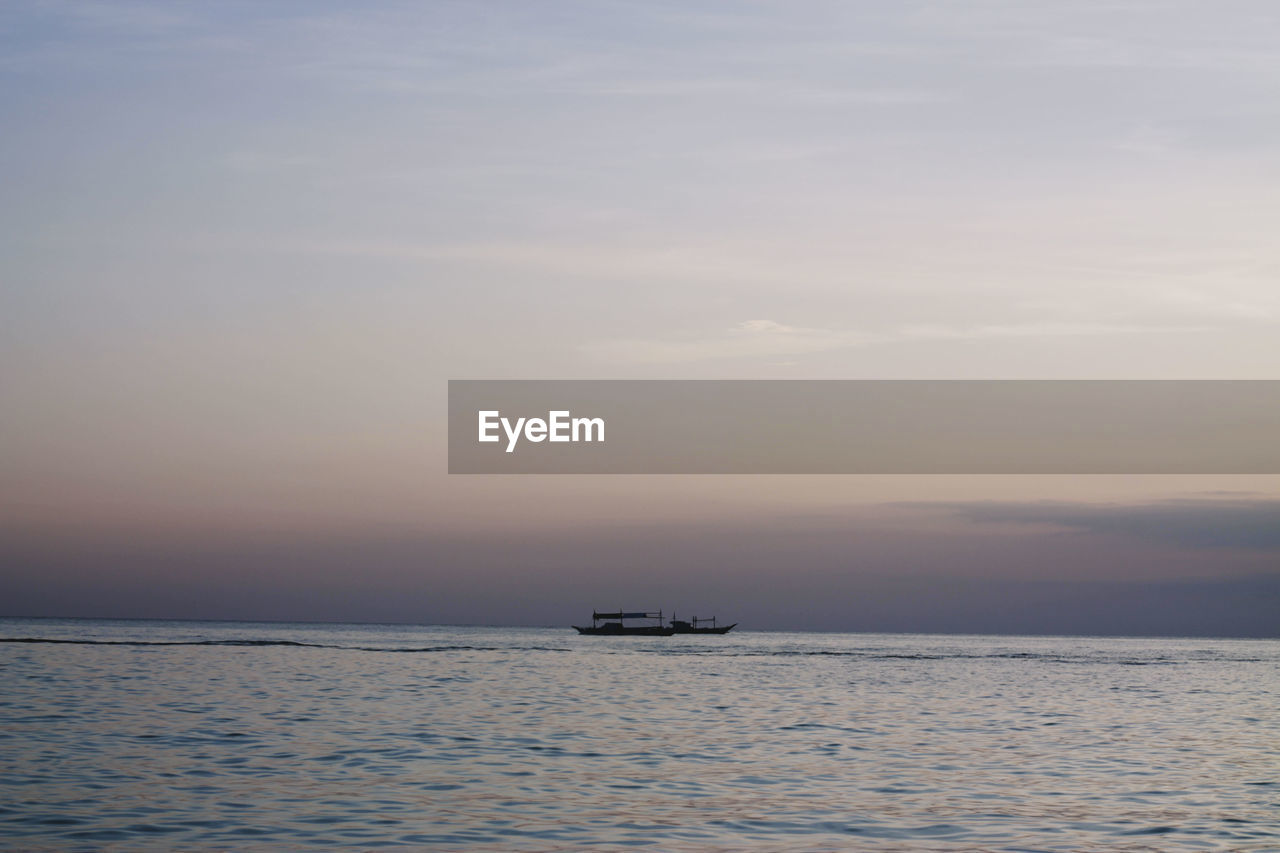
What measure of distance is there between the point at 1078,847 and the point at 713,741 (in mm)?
15310

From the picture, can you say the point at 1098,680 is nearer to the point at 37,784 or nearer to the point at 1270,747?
the point at 1270,747

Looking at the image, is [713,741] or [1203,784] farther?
[713,741]

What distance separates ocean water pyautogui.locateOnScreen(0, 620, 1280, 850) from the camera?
20.8m

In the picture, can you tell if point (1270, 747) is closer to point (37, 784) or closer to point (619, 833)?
point (619, 833)

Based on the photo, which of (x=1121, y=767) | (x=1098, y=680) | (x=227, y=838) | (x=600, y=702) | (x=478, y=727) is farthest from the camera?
(x=1098, y=680)

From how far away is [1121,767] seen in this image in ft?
99.6

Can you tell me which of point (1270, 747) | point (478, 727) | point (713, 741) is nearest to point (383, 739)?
point (478, 727)

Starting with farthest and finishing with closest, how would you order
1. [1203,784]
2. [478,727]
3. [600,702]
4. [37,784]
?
1. [600,702]
2. [478,727]
3. [1203,784]
4. [37,784]

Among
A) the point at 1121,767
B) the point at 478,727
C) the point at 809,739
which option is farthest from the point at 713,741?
the point at 1121,767

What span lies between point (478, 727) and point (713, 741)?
7.63 metres

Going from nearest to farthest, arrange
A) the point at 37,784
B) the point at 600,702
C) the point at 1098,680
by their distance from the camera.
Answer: the point at 37,784
the point at 600,702
the point at 1098,680

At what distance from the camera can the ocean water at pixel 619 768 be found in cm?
2084

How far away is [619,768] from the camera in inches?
1124

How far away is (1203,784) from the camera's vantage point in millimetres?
27812
